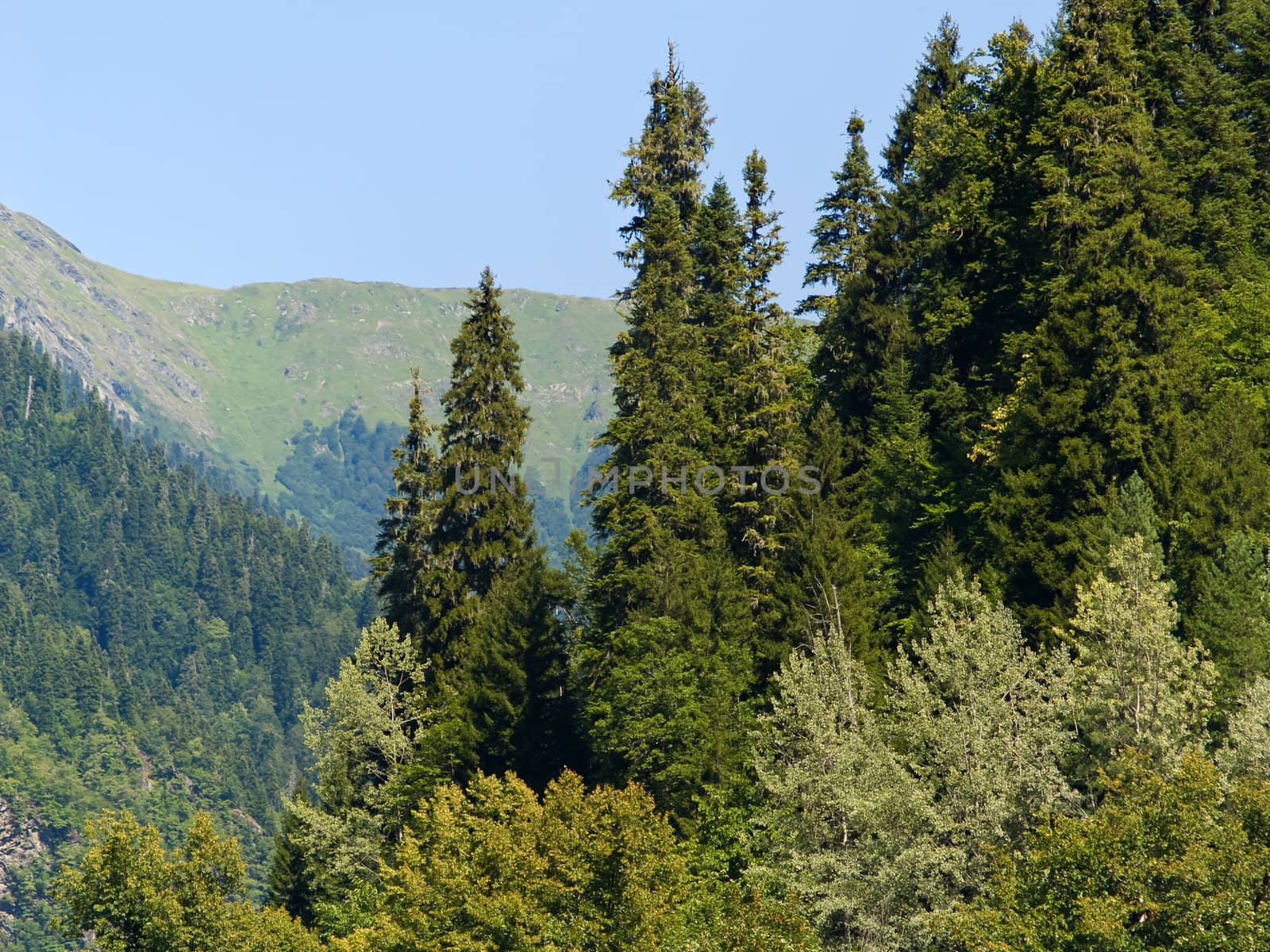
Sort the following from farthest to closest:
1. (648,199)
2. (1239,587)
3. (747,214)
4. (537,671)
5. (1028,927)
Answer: (648,199) < (747,214) < (537,671) < (1239,587) < (1028,927)

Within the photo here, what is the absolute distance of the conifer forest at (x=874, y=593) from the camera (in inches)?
1660

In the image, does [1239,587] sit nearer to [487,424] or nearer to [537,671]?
[537,671]

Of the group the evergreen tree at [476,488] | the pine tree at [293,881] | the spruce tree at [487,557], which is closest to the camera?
the spruce tree at [487,557]

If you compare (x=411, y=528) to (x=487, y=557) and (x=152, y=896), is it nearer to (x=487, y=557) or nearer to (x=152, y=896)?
(x=487, y=557)

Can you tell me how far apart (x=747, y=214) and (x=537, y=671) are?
66.5 ft

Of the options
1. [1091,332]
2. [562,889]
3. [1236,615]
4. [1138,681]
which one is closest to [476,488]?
[1091,332]

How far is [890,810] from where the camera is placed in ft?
143

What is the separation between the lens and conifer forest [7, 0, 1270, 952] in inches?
1660

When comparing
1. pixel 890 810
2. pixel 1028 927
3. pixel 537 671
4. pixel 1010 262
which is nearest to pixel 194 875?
pixel 537 671

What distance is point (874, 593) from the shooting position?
5581 cm

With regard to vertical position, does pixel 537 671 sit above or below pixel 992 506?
below

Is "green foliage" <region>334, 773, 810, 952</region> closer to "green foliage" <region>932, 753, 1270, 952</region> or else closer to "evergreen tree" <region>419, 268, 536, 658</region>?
"green foliage" <region>932, 753, 1270, 952</region>

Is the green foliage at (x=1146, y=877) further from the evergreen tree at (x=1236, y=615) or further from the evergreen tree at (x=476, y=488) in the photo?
the evergreen tree at (x=476, y=488)

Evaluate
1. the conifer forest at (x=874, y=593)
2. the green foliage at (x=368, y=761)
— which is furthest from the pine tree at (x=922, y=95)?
the green foliage at (x=368, y=761)
